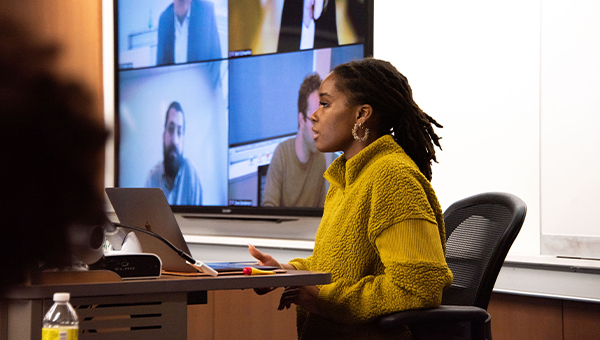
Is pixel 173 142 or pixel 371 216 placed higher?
pixel 173 142

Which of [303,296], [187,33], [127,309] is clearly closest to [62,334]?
[127,309]

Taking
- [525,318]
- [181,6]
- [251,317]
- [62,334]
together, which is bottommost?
[251,317]

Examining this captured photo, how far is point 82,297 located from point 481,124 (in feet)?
5.70

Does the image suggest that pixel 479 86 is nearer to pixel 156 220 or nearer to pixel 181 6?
pixel 156 220

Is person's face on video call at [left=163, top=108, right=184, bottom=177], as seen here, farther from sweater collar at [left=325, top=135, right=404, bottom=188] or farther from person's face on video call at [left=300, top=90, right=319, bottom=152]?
sweater collar at [left=325, top=135, right=404, bottom=188]

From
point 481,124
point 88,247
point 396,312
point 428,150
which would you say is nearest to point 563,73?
point 481,124

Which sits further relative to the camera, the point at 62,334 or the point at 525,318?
the point at 525,318

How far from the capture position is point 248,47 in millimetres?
2996

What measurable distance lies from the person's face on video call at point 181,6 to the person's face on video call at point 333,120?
1897 millimetres

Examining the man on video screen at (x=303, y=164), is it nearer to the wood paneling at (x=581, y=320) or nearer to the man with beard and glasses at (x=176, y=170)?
the man with beard and glasses at (x=176, y=170)

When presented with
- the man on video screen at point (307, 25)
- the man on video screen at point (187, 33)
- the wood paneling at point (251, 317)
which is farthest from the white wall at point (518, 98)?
the man on video screen at point (187, 33)

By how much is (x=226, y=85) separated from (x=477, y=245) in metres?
1.99

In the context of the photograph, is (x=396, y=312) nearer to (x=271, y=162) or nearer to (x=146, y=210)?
(x=146, y=210)

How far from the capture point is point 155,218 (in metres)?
1.25
